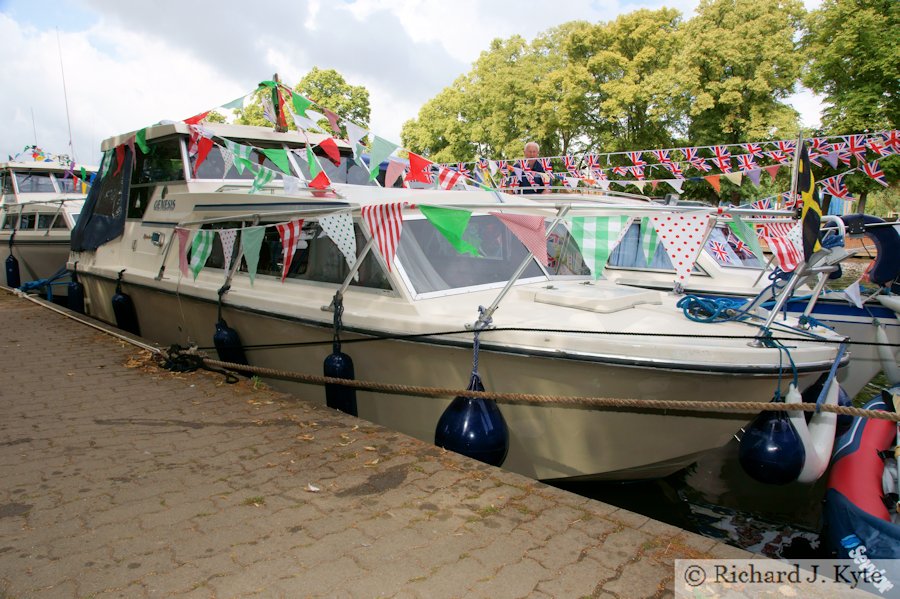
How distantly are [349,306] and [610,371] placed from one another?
1991 mm

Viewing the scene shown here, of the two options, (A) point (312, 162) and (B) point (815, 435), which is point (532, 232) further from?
(A) point (312, 162)

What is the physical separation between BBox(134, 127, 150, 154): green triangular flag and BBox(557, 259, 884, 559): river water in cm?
608

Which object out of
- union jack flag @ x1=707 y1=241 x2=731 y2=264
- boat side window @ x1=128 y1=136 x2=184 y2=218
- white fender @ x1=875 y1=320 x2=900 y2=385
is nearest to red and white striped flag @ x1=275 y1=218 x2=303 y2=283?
boat side window @ x1=128 y1=136 x2=184 y2=218

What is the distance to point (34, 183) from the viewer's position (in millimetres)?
13289

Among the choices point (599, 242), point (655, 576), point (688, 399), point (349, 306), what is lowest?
point (655, 576)

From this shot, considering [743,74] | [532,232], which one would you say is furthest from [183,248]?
[743,74]

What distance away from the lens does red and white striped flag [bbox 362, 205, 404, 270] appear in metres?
3.87

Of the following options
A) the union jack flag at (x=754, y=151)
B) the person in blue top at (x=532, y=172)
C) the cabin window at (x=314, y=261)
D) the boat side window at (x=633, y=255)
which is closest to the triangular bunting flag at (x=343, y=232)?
the cabin window at (x=314, y=261)

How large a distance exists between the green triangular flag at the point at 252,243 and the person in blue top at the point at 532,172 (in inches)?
150

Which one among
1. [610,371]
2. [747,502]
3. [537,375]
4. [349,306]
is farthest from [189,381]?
[747,502]

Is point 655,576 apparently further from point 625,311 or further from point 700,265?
point 700,265

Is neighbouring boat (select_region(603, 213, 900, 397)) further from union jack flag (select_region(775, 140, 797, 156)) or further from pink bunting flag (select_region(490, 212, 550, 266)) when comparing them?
union jack flag (select_region(775, 140, 797, 156))

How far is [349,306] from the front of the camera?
4484mm

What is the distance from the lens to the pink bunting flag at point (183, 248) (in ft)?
20.3
